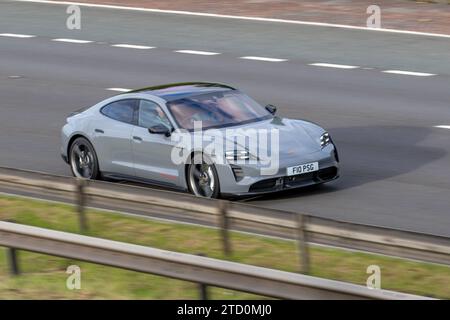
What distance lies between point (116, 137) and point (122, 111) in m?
0.43

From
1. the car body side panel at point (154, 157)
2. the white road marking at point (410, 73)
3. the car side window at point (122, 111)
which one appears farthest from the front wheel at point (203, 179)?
the white road marking at point (410, 73)

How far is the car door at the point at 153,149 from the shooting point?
15.9 m

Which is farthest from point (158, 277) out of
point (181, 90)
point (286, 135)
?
point (181, 90)

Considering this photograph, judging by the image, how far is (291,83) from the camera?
2314 cm

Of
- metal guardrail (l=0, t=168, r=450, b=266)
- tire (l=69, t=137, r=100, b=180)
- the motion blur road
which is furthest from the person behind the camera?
tire (l=69, t=137, r=100, b=180)

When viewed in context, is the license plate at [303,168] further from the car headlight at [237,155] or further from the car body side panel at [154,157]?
the car body side panel at [154,157]

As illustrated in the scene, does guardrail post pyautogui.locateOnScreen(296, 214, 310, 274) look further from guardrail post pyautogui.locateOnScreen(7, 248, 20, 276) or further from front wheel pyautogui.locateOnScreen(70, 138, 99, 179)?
front wheel pyautogui.locateOnScreen(70, 138, 99, 179)

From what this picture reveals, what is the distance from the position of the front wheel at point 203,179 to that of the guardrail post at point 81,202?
194 centimetres

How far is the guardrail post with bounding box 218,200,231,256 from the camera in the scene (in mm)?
12375

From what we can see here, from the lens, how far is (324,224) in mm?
11609

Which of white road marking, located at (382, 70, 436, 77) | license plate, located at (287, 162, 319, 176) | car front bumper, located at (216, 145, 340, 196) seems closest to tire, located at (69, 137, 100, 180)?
car front bumper, located at (216, 145, 340, 196)

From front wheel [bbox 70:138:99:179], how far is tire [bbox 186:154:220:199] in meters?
1.92

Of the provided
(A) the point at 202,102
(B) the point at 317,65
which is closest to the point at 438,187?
(A) the point at 202,102

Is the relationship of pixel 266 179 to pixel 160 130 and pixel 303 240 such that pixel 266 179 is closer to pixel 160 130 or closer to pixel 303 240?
pixel 160 130
